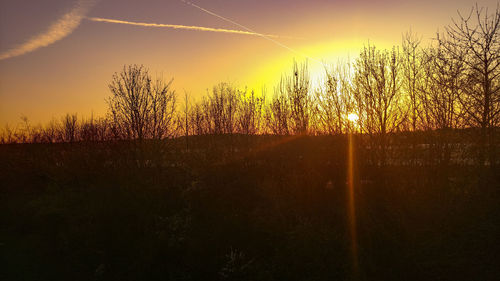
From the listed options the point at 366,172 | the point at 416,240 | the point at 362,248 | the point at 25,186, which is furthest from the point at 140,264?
the point at 25,186

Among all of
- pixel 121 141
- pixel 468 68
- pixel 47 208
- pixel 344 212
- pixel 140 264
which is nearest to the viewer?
pixel 140 264

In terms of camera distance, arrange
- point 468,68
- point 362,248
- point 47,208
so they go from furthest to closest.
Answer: point 47,208 < point 468,68 < point 362,248

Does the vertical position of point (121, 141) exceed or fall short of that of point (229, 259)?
it exceeds it

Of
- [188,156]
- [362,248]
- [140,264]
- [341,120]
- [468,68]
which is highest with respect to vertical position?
[468,68]

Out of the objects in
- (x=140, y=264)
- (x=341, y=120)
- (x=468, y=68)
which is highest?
(x=468, y=68)

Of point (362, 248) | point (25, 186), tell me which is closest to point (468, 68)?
point (362, 248)

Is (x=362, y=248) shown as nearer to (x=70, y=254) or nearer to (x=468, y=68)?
(x=468, y=68)

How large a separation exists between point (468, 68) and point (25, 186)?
72.2 ft

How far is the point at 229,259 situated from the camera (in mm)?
9383

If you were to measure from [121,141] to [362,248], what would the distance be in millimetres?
12887

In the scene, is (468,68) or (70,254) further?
(468,68)

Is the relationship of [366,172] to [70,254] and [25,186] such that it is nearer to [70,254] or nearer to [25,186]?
[70,254]

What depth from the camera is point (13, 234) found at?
12.9m

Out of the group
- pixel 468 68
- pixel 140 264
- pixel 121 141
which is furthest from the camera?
pixel 121 141
